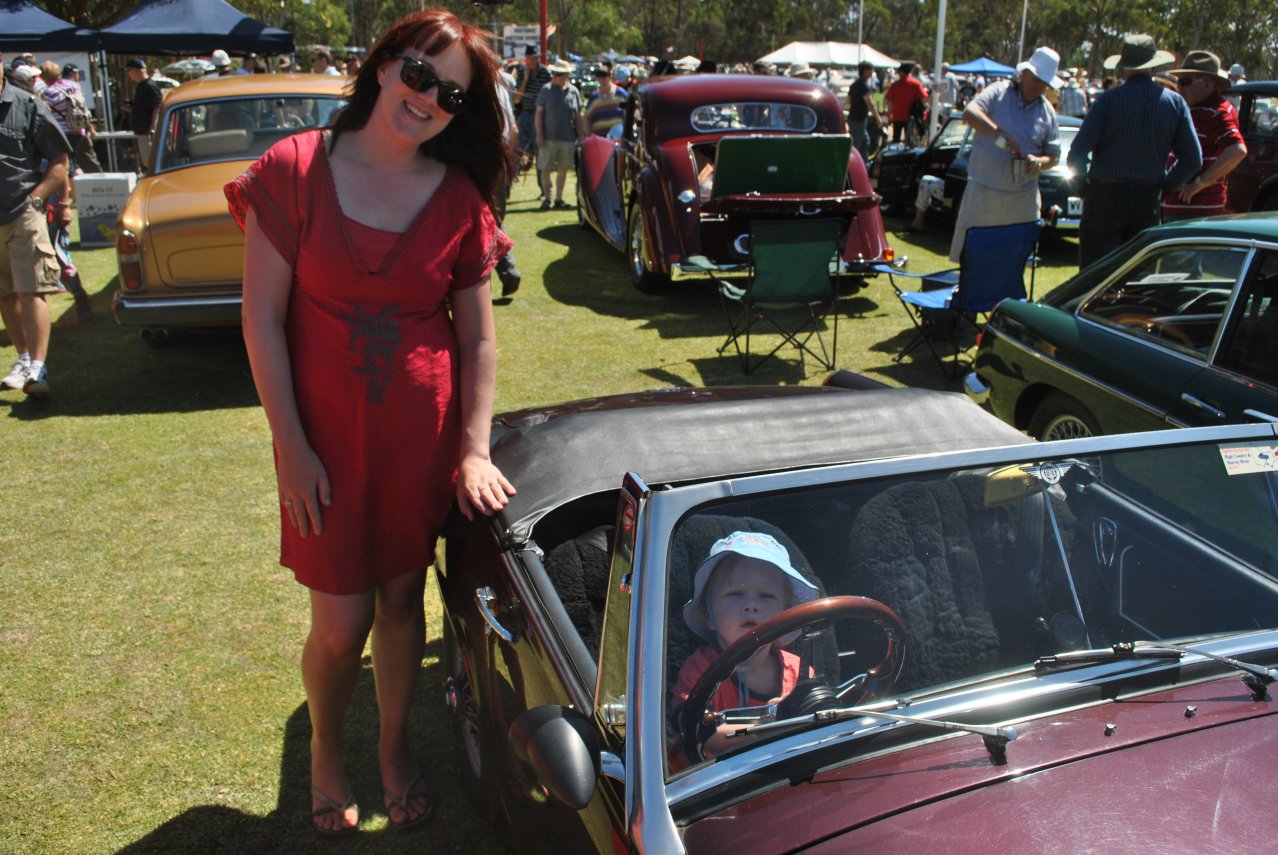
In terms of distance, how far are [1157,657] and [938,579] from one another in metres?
0.40

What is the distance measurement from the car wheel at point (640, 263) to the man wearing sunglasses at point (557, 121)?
3.78 meters

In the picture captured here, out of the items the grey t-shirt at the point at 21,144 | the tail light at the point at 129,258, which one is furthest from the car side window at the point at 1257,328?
the grey t-shirt at the point at 21,144

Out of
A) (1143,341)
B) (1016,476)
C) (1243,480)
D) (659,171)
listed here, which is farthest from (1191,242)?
(659,171)

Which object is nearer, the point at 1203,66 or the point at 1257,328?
the point at 1257,328

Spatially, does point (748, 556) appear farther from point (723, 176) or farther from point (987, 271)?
point (723, 176)

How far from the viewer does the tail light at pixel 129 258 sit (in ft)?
20.5

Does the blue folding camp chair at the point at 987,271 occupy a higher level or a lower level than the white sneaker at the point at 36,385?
higher

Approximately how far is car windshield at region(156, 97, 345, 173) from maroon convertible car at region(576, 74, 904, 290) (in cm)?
267

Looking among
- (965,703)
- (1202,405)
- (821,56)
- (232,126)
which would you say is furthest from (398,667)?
(821,56)

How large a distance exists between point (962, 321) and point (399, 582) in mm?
5947

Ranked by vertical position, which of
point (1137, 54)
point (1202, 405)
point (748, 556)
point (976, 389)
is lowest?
point (976, 389)

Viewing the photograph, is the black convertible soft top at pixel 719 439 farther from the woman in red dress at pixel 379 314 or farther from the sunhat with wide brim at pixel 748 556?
the sunhat with wide brim at pixel 748 556

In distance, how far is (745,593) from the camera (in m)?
1.78

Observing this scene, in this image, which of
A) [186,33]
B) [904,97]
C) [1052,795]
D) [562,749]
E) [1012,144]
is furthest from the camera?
[904,97]
